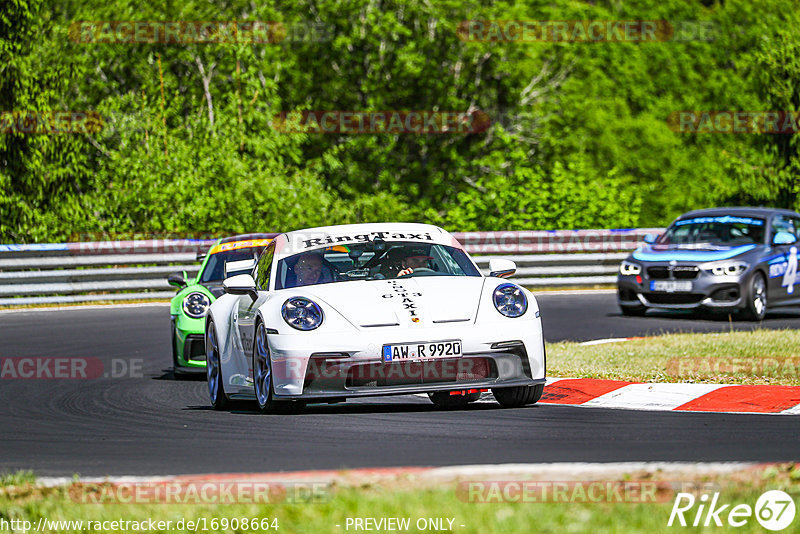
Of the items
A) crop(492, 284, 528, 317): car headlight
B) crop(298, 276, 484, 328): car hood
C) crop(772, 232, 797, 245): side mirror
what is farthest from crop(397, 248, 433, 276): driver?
crop(772, 232, 797, 245): side mirror

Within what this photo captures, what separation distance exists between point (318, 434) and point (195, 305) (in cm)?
479

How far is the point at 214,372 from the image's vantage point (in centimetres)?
1041

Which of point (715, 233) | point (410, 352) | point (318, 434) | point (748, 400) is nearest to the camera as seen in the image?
point (318, 434)

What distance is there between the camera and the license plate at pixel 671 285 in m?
17.8

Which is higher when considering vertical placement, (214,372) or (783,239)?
(214,372)

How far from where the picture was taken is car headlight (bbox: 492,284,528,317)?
9.00m

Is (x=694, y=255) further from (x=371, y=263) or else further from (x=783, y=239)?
(x=371, y=263)

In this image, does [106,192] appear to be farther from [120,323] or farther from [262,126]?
A: [120,323]

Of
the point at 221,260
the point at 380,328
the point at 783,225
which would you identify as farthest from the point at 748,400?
the point at 783,225

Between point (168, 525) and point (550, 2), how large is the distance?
1703 inches

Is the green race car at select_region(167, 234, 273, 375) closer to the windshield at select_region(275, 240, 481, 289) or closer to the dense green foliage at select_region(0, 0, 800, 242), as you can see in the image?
the windshield at select_region(275, 240, 481, 289)

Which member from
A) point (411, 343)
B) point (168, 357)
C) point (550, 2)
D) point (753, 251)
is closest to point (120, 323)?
point (168, 357)

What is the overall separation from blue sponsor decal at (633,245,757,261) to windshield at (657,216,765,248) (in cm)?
24

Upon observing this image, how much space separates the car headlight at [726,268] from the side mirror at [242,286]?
940cm
